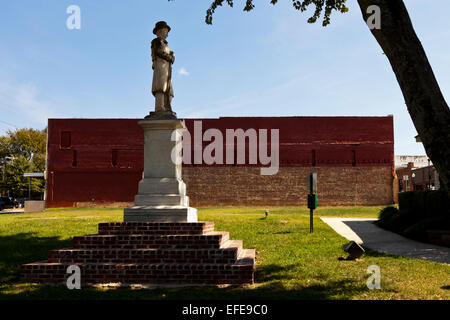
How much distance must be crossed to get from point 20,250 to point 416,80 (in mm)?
8947

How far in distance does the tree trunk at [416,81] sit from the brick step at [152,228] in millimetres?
4088

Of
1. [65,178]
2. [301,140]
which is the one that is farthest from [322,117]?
[65,178]

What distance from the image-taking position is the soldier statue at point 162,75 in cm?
838

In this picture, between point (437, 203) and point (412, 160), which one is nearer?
point (437, 203)

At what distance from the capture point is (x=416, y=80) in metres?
4.81

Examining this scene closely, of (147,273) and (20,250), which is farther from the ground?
(147,273)

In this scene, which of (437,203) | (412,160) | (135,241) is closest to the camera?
(135,241)

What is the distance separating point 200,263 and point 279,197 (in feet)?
88.4

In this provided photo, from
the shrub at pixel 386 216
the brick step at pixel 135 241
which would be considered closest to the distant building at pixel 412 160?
the shrub at pixel 386 216

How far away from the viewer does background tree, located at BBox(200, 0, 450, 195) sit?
4.59 metres
